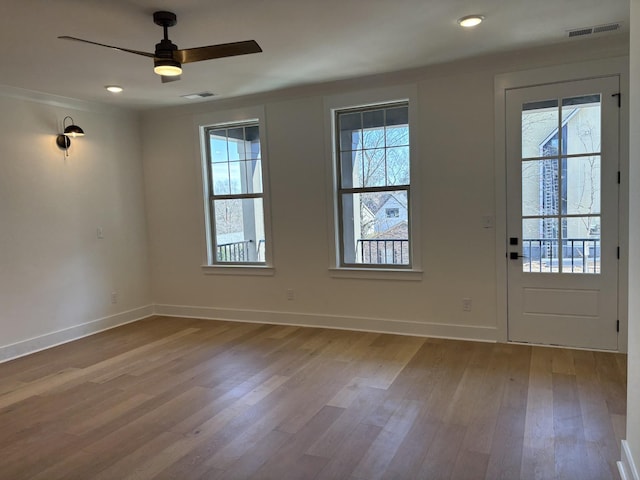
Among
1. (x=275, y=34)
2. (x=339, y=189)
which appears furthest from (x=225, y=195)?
(x=275, y=34)

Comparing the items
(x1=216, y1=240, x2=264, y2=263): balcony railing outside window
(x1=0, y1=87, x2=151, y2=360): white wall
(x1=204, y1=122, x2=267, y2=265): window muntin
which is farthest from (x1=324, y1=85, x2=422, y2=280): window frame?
(x1=0, y1=87, x2=151, y2=360): white wall

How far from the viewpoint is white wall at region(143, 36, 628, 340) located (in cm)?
411

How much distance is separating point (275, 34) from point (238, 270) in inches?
112

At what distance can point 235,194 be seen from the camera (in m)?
5.39

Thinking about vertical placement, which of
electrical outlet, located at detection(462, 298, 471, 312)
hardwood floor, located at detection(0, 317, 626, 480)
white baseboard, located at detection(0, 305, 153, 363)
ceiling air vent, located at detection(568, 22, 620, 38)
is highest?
ceiling air vent, located at detection(568, 22, 620, 38)

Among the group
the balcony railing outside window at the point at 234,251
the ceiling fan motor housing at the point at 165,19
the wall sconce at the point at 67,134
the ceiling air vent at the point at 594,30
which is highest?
the ceiling air vent at the point at 594,30

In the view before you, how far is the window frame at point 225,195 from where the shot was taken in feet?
16.5

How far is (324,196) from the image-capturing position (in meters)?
4.79

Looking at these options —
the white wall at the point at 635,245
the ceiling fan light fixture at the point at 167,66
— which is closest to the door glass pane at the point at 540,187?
the white wall at the point at 635,245

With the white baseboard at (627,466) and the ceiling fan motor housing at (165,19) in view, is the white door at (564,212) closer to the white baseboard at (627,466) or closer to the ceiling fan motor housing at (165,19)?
the white baseboard at (627,466)

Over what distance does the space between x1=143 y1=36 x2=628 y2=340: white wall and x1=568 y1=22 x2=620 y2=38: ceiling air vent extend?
0.22 m

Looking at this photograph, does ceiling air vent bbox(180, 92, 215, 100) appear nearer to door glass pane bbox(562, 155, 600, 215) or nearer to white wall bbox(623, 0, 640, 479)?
door glass pane bbox(562, 155, 600, 215)

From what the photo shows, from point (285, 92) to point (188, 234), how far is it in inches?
81.3

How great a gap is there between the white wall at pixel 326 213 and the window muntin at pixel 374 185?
0.21 metres
